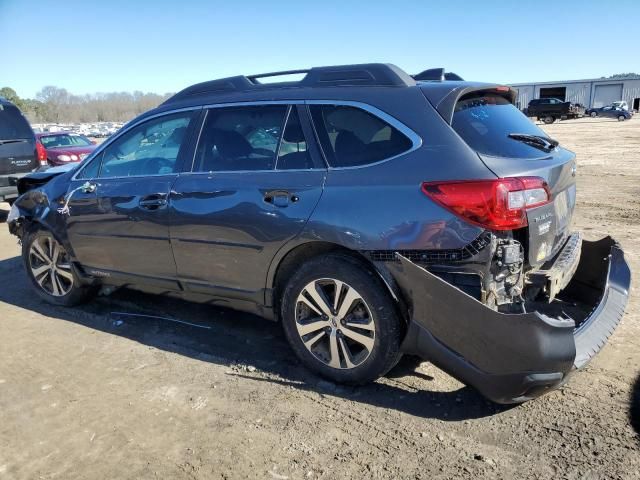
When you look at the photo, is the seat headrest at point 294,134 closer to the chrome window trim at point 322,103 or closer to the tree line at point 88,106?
the chrome window trim at point 322,103

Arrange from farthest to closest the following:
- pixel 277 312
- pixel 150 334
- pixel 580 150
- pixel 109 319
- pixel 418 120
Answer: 1. pixel 580 150
2. pixel 109 319
3. pixel 150 334
4. pixel 277 312
5. pixel 418 120

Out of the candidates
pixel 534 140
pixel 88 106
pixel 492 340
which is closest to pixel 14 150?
pixel 534 140

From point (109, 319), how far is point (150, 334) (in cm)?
58

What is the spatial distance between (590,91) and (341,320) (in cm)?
7739

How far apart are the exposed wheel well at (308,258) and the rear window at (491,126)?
0.89 metres

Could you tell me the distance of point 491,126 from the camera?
10.4ft

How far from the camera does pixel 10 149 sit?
954 centimetres

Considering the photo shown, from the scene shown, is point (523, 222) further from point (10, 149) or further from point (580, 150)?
point (580, 150)

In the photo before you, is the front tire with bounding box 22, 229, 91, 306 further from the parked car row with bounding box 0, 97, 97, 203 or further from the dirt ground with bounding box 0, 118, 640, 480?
the parked car row with bounding box 0, 97, 97, 203

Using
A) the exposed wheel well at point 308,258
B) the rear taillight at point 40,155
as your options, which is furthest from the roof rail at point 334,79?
the rear taillight at point 40,155

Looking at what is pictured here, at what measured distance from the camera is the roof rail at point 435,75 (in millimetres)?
3734

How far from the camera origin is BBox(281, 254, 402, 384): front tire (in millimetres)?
Result: 3098

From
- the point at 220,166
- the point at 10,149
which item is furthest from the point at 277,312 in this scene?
the point at 10,149

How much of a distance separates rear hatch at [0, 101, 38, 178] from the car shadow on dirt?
4.49 m
